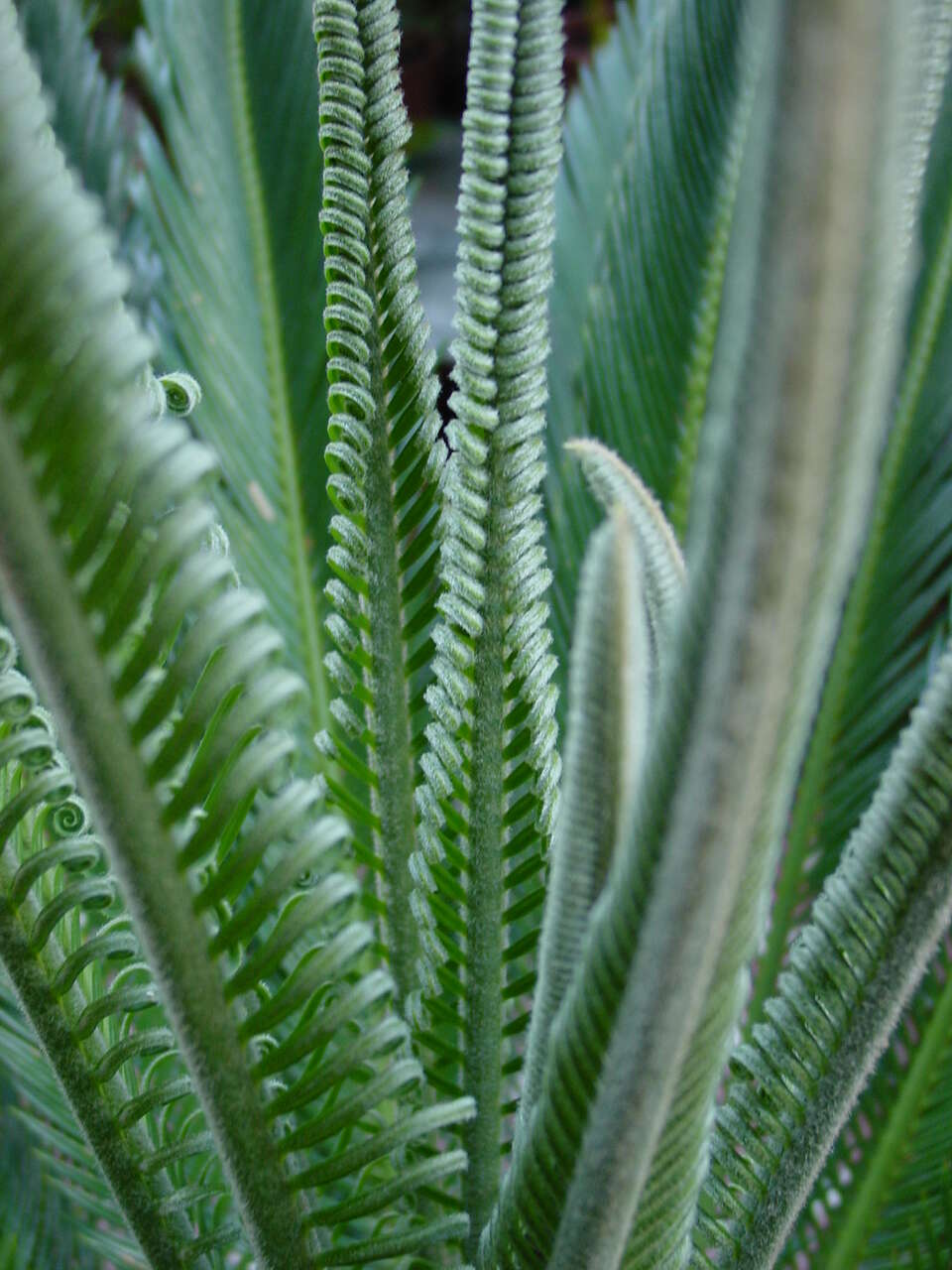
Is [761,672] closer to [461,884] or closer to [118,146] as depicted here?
[461,884]

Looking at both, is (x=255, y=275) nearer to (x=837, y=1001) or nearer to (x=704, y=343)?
(x=704, y=343)

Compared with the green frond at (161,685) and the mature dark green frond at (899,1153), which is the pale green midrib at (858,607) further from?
the green frond at (161,685)

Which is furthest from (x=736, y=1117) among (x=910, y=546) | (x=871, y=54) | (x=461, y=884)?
(x=910, y=546)

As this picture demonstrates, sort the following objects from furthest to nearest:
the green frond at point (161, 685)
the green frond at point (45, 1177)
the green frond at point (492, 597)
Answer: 1. the green frond at point (45, 1177)
2. the green frond at point (492, 597)
3. the green frond at point (161, 685)

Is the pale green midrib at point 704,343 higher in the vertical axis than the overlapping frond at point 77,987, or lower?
higher

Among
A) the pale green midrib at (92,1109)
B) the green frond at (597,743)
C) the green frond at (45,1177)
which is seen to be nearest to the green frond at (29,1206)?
the green frond at (45,1177)
